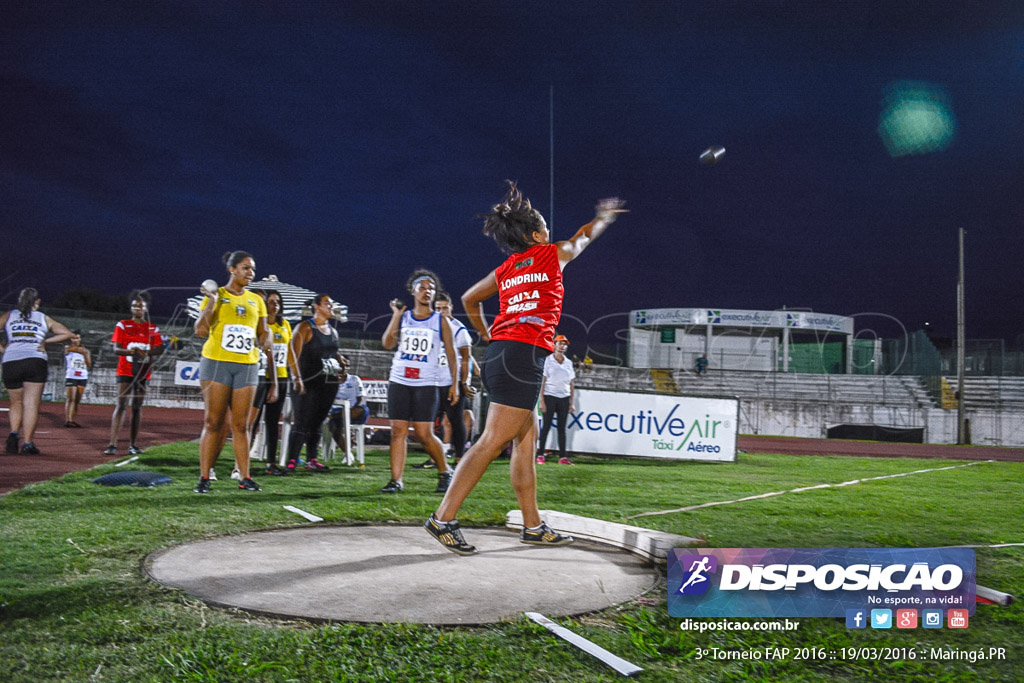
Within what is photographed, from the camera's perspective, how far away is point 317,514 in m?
5.49

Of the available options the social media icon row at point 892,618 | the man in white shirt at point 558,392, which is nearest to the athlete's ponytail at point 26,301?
the man in white shirt at point 558,392

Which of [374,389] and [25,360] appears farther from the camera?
[374,389]

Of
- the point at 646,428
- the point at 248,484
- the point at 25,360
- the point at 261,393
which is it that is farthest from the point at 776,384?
the point at 25,360

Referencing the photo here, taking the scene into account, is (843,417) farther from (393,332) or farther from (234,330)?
(234,330)

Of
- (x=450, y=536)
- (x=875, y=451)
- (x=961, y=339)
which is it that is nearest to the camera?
(x=450, y=536)

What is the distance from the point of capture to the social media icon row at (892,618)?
2842mm

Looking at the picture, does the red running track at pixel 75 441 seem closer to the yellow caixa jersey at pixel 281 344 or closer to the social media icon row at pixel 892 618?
the yellow caixa jersey at pixel 281 344

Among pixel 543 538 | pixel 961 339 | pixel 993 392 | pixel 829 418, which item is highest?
pixel 961 339

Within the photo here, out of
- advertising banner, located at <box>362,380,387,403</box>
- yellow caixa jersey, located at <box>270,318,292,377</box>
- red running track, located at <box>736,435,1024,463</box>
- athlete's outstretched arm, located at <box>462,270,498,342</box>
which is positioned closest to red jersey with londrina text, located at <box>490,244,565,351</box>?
athlete's outstretched arm, located at <box>462,270,498,342</box>

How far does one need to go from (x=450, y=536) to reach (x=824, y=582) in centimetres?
206

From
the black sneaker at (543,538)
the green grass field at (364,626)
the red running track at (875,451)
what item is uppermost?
the red running track at (875,451)

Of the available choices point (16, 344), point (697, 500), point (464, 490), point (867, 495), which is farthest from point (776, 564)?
point (16, 344)

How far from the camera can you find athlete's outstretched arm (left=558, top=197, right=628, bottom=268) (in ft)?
14.0

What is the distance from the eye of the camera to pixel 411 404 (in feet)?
23.3
